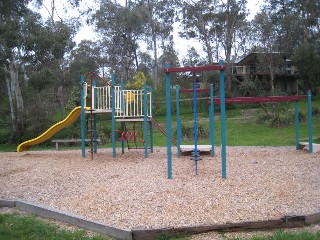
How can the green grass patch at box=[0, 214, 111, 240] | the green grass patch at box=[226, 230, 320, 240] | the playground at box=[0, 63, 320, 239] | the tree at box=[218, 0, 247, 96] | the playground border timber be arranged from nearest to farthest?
1. the green grass patch at box=[226, 230, 320, 240]
2. the playground border timber
3. the green grass patch at box=[0, 214, 111, 240]
4. the playground at box=[0, 63, 320, 239]
5. the tree at box=[218, 0, 247, 96]

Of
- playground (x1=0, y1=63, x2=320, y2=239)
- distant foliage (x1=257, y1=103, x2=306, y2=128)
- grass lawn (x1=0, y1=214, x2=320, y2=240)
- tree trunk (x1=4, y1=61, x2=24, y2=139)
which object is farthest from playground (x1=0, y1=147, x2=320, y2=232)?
distant foliage (x1=257, y1=103, x2=306, y2=128)

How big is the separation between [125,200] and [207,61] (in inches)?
1529

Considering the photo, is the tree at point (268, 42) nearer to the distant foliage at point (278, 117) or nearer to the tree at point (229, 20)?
the tree at point (229, 20)

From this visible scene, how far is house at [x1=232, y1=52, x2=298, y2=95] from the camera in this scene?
4088 cm

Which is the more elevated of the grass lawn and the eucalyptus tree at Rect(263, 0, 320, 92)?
the eucalyptus tree at Rect(263, 0, 320, 92)

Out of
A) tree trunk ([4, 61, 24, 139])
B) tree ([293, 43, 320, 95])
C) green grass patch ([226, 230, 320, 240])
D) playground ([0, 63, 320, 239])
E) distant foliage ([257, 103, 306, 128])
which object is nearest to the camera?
green grass patch ([226, 230, 320, 240])

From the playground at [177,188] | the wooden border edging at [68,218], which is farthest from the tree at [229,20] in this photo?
the wooden border edging at [68,218]

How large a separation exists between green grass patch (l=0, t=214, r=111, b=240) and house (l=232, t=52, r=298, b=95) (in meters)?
37.5

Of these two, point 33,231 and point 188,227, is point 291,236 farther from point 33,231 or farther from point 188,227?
point 33,231

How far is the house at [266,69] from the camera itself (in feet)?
134

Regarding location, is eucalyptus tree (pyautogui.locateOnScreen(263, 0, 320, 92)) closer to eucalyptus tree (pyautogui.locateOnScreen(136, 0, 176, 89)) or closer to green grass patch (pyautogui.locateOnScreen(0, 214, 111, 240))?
eucalyptus tree (pyautogui.locateOnScreen(136, 0, 176, 89))

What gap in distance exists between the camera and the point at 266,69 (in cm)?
4238

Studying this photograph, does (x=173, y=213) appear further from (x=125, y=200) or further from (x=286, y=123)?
(x=286, y=123)

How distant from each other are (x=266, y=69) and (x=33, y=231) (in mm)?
40129
